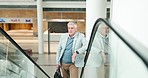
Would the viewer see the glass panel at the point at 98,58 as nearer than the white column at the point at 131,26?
No

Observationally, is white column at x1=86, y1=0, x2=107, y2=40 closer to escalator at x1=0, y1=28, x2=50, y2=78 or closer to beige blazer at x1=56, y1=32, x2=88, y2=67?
beige blazer at x1=56, y1=32, x2=88, y2=67

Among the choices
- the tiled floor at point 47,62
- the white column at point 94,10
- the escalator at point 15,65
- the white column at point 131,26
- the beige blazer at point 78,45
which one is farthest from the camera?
the tiled floor at point 47,62

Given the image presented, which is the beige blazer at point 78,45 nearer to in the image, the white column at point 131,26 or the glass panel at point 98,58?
the glass panel at point 98,58

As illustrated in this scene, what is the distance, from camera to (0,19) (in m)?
14.8

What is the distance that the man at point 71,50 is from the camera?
5453mm

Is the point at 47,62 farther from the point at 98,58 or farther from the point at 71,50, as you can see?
the point at 98,58

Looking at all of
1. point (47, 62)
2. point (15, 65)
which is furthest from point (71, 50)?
point (47, 62)

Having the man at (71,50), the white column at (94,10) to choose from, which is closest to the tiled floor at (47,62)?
the man at (71,50)

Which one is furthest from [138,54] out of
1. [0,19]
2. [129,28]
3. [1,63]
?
[0,19]

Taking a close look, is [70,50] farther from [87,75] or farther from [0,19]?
[0,19]

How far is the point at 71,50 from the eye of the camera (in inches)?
221

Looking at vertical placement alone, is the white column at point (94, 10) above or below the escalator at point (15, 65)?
above

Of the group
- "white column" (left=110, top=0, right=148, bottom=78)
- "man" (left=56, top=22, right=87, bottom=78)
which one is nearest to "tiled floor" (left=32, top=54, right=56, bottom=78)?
"man" (left=56, top=22, right=87, bottom=78)

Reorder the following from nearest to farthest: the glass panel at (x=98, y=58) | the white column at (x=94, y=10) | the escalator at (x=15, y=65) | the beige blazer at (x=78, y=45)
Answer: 1. the glass panel at (x=98, y=58)
2. the escalator at (x=15, y=65)
3. the white column at (x=94, y=10)
4. the beige blazer at (x=78, y=45)
